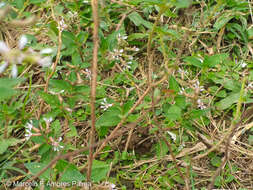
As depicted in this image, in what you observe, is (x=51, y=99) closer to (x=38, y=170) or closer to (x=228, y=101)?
(x=38, y=170)

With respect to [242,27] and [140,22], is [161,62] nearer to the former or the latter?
[140,22]

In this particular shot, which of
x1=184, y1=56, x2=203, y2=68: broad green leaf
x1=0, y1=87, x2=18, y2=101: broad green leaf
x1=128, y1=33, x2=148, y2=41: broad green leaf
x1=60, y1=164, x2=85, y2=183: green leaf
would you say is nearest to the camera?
x1=0, y1=87, x2=18, y2=101: broad green leaf

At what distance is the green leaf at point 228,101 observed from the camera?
5.81ft

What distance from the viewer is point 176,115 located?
1442 millimetres

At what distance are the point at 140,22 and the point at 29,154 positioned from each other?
1077 mm

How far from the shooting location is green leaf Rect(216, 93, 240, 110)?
5.81 feet

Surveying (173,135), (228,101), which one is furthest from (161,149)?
(228,101)

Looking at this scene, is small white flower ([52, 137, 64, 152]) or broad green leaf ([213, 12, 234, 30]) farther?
broad green leaf ([213, 12, 234, 30])

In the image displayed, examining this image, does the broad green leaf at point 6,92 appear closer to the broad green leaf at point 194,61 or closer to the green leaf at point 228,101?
the broad green leaf at point 194,61

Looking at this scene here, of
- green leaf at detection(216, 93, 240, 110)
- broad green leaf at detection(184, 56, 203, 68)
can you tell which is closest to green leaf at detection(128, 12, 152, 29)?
broad green leaf at detection(184, 56, 203, 68)

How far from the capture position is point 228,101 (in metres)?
1.79

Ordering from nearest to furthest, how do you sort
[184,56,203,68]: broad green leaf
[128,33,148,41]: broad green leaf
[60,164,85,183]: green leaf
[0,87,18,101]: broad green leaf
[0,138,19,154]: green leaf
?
1. [0,87,18,101]: broad green leaf
2. [60,164,85,183]: green leaf
3. [0,138,19,154]: green leaf
4. [184,56,203,68]: broad green leaf
5. [128,33,148,41]: broad green leaf

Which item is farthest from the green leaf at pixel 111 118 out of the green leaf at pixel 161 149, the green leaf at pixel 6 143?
the green leaf at pixel 6 143

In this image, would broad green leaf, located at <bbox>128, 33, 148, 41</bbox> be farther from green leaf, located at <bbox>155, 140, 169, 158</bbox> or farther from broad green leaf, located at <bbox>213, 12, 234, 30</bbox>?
green leaf, located at <bbox>155, 140, 169, 158</bbox>
